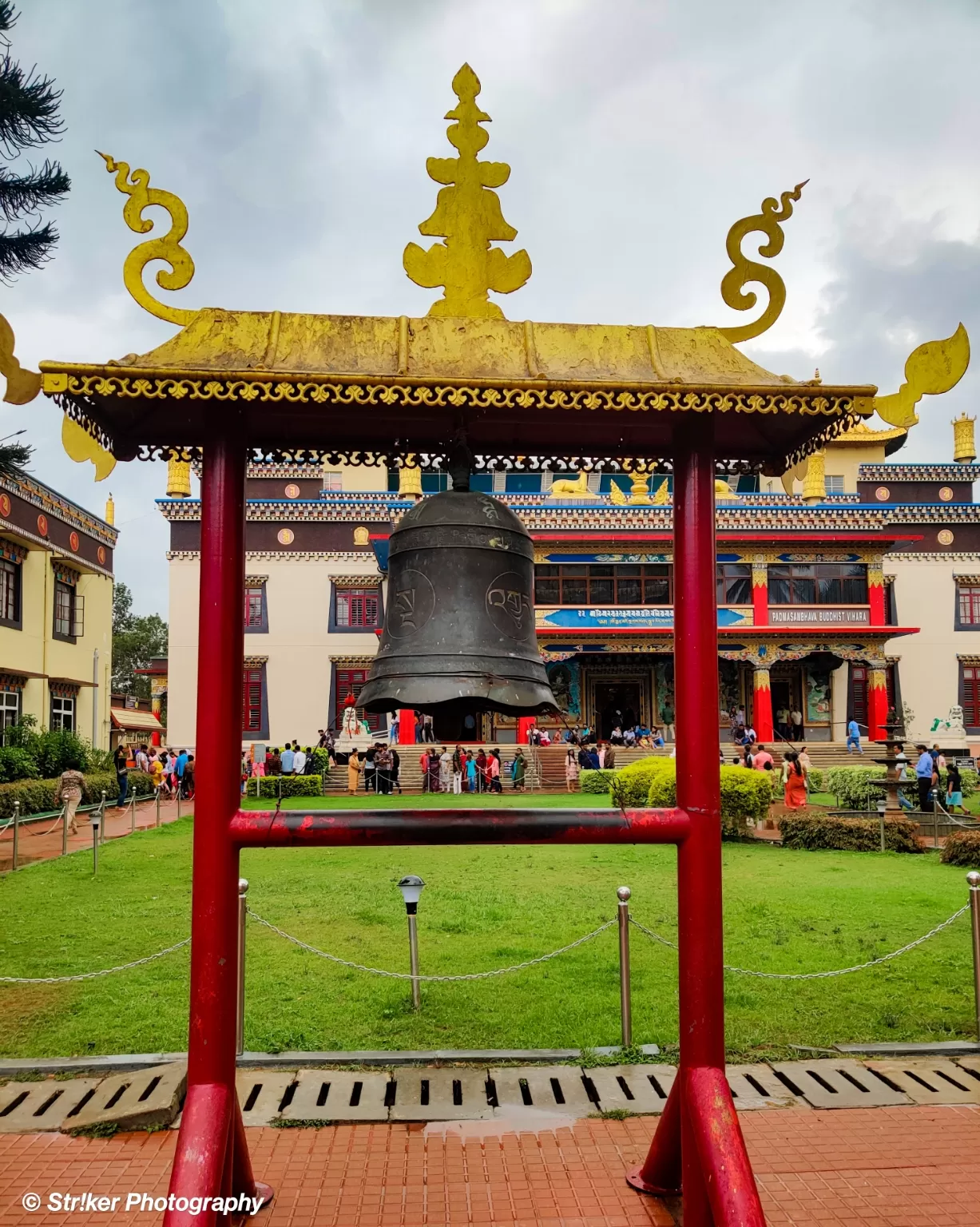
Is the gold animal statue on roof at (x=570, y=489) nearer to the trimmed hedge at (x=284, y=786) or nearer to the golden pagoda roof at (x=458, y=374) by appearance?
the trimmed hedge at (x=284, y=786)

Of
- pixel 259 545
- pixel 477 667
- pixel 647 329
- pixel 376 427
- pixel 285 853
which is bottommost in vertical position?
pixel 285 853

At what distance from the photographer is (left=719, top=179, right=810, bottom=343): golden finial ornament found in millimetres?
4492

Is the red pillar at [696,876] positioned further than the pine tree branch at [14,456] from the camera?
No

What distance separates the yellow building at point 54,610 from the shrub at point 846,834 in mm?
20688

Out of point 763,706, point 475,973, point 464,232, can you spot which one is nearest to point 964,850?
point 475,973

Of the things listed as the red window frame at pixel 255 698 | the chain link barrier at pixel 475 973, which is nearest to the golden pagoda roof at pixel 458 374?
the chain link barrier at pixel 475 973

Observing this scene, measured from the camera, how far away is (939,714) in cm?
3703

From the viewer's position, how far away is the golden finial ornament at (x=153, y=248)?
421 centimetres

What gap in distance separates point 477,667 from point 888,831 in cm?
1408

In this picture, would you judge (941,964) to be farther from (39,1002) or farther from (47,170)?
(47,170)

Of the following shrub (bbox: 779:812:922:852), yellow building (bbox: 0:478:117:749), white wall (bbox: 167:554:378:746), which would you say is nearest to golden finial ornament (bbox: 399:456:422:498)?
white wall (bbox: 167:554:378:746)

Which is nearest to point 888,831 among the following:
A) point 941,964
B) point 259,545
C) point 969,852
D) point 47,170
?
point 969,852

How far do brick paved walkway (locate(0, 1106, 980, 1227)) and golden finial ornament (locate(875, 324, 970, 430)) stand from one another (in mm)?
3485

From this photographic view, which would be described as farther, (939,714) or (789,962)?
(939,714)
